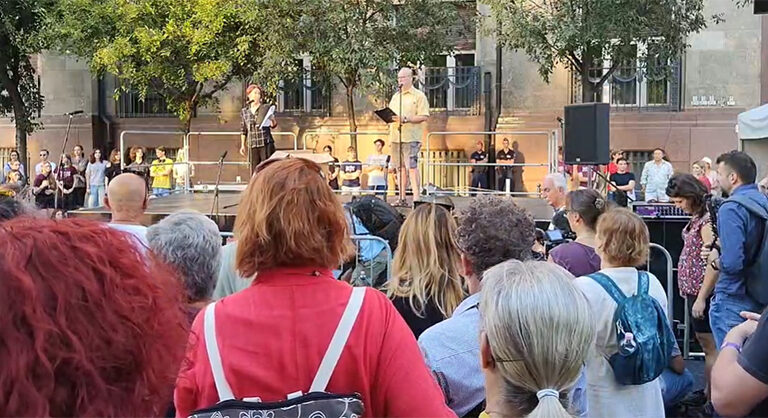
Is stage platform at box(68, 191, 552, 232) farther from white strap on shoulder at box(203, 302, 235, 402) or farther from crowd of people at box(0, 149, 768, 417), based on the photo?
white strap on shoulder at box(203, 302, 235, 402)

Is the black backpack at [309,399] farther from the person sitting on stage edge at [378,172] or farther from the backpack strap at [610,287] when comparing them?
the person sitting on stage edge at [378,172]

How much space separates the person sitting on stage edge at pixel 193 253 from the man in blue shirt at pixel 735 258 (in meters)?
3.55

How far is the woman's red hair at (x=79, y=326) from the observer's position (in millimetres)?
1171

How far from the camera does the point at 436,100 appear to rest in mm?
21391

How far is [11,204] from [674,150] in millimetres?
18172

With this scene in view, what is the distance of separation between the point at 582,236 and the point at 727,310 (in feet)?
4.30

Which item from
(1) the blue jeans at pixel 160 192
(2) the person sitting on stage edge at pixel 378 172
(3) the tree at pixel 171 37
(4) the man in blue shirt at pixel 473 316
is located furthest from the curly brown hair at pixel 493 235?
(3) the tree at pixel 171 37

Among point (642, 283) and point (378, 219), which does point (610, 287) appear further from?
point (378, 219)

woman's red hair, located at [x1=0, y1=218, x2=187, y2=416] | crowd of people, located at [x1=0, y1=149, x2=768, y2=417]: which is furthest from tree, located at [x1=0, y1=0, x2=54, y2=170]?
woman's red hair, located at [x1=0, y1=218, x2=187, y2=416]

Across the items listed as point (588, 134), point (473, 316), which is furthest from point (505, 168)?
point (473, 316)

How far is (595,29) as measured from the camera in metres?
15.8

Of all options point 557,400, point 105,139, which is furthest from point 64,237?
point 105,139

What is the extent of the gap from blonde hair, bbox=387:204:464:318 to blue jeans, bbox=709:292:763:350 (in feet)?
8.35

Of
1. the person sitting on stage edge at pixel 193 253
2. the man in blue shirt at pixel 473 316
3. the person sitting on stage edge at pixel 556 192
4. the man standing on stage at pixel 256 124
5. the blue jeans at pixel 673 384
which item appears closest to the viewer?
the man in blue shirt at pixel 473 316
